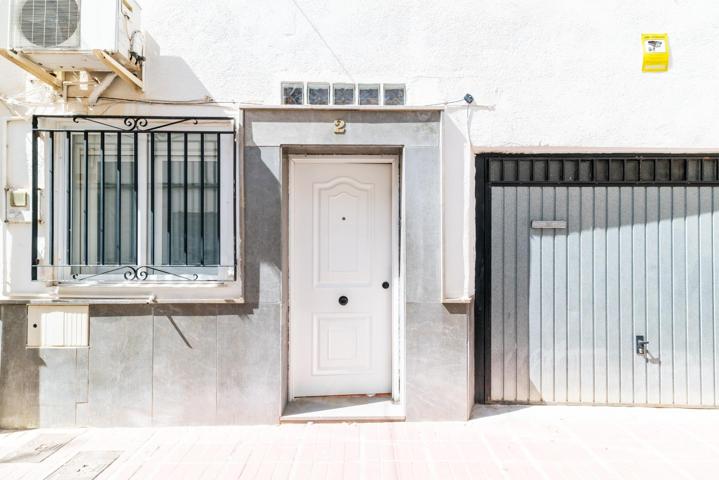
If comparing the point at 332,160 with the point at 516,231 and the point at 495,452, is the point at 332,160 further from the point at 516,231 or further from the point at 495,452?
the point at 495,452

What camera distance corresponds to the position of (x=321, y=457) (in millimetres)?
3465

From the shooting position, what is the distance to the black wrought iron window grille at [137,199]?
397cm

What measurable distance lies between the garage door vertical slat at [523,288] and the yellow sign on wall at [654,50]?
153 centimetres

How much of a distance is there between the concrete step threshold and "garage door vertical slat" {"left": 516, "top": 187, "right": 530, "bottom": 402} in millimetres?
1201

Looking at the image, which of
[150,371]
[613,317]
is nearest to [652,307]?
[613,317]

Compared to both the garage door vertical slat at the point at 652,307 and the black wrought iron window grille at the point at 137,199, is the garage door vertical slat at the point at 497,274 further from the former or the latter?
the black wrought iron window grille at the point at 137,199

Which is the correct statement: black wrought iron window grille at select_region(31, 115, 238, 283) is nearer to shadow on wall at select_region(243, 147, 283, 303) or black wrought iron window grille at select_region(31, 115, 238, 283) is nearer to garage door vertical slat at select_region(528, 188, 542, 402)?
shadow on wall at select_region(243, 147, 283, 303)

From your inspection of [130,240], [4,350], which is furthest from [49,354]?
[130,240]

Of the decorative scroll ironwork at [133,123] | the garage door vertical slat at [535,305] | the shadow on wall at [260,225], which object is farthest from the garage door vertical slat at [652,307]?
the decorative scroll ironwork at [133,123]

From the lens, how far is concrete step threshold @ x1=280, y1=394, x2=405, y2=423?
4027mm

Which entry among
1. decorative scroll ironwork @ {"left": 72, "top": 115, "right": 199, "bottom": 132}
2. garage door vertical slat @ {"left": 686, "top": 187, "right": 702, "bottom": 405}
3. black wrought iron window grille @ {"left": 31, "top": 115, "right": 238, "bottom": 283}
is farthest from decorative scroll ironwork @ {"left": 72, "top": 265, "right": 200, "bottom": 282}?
garage door vertical slat @ {"left": 686, "top": 187, "right": 702, "bottom": 405}

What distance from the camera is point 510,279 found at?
432 centimetres

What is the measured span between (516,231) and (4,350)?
4.64 m

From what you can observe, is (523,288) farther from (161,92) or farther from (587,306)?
(161,92)
